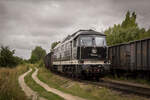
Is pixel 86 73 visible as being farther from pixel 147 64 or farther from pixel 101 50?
pixel 147 64

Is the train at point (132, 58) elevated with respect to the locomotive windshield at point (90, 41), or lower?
lower

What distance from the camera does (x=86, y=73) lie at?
15094 millimetres

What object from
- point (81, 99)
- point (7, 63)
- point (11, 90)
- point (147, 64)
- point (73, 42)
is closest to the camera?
point (11, 90)

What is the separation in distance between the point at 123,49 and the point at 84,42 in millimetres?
4007

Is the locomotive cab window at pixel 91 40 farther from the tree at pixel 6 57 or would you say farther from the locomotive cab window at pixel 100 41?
the tree at pixel 6 57

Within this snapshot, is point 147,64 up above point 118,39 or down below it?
below

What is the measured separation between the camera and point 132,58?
52.3ft

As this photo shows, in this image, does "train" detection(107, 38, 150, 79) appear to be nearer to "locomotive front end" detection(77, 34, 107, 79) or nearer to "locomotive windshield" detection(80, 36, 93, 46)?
"locomotive front end" detection(77, 34, 107, 79)

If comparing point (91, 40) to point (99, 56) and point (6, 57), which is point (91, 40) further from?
point (6, 57)

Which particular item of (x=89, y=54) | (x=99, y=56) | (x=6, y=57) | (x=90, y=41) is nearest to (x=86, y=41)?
(x=90, y=41)

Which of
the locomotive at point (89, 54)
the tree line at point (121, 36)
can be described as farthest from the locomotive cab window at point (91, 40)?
the tree line at point (121, 36)

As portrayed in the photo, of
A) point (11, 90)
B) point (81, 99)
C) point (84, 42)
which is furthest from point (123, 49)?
point (11, 90)

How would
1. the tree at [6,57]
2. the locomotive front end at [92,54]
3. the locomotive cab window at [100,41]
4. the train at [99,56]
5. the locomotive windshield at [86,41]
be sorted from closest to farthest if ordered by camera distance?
the train at [99,56]
the locomotive front end at [92,54]
the locomotive windshield at [86,41]
the locomotive cab window at [100,41]
the tree at [6,57]

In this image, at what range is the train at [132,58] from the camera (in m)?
14.2
